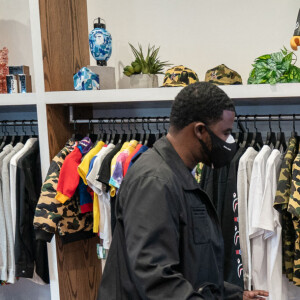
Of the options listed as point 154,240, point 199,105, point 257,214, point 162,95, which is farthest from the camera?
point 162,95

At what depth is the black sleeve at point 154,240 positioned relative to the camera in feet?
3.73

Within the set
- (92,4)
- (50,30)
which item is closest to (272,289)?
(50,30)

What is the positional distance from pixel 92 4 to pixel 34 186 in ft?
4.07

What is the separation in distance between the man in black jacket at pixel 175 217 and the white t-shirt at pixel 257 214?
0.83m

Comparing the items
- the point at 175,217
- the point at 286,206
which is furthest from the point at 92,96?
the point at 175,217

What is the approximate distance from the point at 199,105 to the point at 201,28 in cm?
172

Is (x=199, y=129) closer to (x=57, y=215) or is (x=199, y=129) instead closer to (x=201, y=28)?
(x=57, y=215)

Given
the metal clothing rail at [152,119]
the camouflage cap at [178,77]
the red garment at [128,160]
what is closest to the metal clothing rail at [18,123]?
the metal clothing rail at [152,119]

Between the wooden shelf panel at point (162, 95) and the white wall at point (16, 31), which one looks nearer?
the wooden shelf panel at point (162, 95)

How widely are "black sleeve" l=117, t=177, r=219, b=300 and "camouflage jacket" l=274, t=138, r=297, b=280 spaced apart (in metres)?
1.02

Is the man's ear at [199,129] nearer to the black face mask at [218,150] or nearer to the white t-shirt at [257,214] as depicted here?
the black face mask at [218,150]

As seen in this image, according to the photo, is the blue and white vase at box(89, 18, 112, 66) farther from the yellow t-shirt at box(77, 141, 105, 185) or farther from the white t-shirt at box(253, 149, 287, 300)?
the white t-shirt at box(253, 149, 287, 300)

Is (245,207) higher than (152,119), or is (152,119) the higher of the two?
(152,119)

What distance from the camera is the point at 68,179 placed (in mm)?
2467
